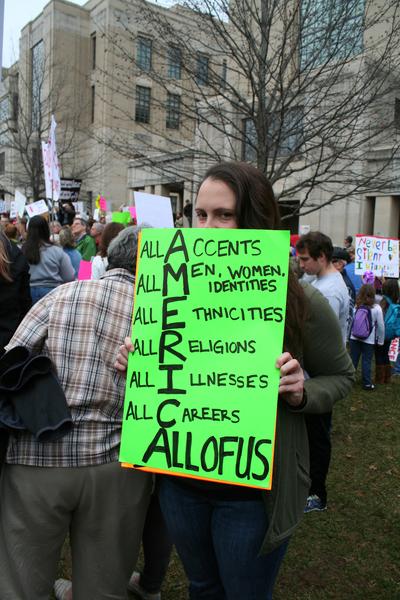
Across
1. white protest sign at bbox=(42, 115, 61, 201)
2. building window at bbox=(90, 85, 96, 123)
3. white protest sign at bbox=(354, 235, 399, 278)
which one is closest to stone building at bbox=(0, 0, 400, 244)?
white protest sign at bbox=(42, 115, 61, 201)

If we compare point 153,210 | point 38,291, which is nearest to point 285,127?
point 153,210

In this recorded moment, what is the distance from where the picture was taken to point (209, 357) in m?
1.62

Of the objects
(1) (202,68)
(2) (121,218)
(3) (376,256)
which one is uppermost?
(1) (202,68)

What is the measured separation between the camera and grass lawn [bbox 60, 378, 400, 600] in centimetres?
314

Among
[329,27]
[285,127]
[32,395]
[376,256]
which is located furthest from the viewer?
[376,256]

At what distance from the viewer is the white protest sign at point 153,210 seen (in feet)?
17.5

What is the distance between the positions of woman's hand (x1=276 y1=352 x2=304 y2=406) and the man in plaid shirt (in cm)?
74

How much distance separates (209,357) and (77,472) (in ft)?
2.66

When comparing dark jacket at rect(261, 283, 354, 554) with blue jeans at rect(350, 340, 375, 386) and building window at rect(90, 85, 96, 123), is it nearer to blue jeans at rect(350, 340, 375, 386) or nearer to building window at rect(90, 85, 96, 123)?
blue jeans at rect(350, 340, 375, 386)

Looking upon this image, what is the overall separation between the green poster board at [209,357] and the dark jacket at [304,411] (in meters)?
0.17

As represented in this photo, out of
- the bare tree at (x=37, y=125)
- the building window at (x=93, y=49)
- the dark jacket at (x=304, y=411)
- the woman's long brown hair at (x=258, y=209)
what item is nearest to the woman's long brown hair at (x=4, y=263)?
the woman's long brown hair at (x=258, y=209)

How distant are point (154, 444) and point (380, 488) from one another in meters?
3.51

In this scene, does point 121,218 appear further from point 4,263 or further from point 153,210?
point 4,263

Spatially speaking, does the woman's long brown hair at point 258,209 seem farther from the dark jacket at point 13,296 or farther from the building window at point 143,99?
the building window at point 143,99
